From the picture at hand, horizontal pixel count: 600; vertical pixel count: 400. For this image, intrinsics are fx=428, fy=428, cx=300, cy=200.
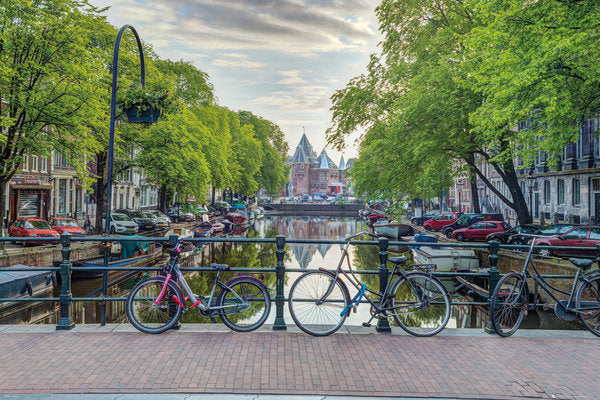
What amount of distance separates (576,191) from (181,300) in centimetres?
3409

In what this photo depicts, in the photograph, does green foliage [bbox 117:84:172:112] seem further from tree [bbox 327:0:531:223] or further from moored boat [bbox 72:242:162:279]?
tree [bbox 327:0:531:223]

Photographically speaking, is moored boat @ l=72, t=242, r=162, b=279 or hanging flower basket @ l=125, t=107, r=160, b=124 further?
moored boat @ l=72, t=242, r=162, b=279

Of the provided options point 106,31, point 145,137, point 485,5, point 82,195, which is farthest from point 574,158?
point 82,195

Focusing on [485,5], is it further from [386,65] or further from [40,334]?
[40,334]

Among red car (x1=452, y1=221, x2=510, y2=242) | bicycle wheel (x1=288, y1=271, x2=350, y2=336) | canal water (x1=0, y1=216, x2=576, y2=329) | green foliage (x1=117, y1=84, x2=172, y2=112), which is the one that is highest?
green foliage (x1=117, y1=84, x2=172, y2=112)

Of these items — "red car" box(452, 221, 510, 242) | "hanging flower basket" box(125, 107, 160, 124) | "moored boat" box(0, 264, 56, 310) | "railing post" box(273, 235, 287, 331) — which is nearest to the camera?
"railing post" box(273, 235, 287, 331)

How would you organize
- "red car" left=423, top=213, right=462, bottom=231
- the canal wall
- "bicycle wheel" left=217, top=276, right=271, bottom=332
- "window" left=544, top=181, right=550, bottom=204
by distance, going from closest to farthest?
1. "bicycle wheel" left=217, top=276, right=271, bottom=332
2. "window" left=544, top=181, right=550, bottom=204
3. "red car" left=423, top=213, right=462, bottom=231
4. the canal wall

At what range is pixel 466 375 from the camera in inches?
183

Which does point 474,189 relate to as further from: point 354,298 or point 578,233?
point 354,298

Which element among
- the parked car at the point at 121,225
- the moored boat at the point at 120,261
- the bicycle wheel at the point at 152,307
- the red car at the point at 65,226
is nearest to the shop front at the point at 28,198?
the parked car at the point at 121,225

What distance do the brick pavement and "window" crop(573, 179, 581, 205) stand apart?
3052 centimetres

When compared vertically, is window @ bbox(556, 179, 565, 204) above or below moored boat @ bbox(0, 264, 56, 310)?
above

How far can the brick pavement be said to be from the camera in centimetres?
427

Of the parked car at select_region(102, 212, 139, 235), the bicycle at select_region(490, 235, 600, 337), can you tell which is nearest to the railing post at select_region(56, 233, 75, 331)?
the bicycle at select_region(490, 235, 600, 337)
